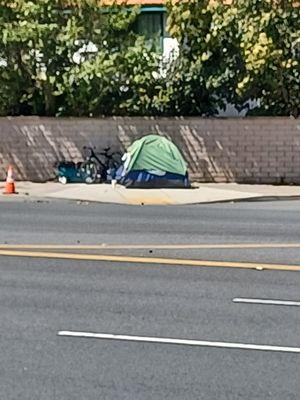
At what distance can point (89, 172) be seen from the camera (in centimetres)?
2647

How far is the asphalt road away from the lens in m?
6.86

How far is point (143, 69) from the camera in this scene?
2752 centimetres

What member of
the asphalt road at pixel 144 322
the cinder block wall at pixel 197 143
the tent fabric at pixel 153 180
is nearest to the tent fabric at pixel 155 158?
the tent fabric at pixel 153 180

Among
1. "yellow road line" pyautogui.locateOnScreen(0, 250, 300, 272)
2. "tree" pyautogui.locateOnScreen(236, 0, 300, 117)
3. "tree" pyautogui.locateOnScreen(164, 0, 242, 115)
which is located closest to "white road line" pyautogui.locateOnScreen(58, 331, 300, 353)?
"yellow road line" pyautogui.locateOnScreen(0, 250, 300, 272)

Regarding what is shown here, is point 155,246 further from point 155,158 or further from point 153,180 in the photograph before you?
point 155,158

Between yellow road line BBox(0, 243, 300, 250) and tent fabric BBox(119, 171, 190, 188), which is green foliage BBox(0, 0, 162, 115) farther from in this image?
yellow road line BBox(0, 243, 300, 250)

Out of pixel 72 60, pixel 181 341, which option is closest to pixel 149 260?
pixel 181 341

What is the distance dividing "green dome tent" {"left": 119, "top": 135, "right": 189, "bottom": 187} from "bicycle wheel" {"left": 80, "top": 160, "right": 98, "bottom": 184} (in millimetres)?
1052

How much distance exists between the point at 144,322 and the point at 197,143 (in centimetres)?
Answer: 1877

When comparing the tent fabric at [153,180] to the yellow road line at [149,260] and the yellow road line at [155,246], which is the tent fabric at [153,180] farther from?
the yellow road line at [149,260]

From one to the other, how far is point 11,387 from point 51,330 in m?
1.72

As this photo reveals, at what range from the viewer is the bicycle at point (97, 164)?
2645cm

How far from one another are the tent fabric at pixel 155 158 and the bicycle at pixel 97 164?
3.89ft

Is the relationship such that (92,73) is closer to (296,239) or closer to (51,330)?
(296,239)
